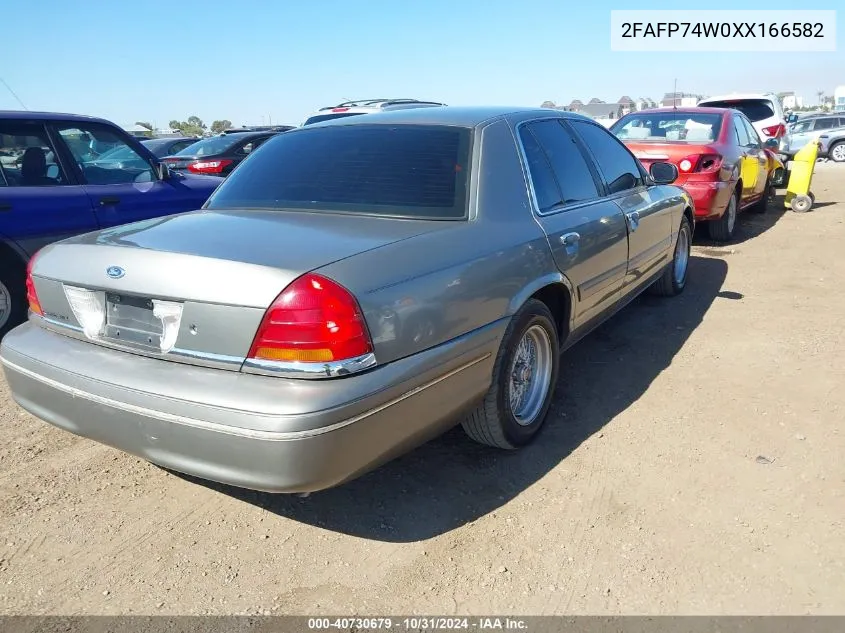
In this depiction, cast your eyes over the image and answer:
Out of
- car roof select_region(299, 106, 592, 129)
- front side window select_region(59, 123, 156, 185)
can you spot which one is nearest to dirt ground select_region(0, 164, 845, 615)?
car roof select_region(299, 106, 592, 129)

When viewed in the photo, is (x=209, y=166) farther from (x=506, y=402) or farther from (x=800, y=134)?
(x=800, y=134)

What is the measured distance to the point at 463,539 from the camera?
2.61 metres

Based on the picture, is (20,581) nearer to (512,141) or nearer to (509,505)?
(509,505)

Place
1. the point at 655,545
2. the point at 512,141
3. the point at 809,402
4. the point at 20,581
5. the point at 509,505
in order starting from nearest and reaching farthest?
the point at 20,581 → the point at 655,545 → the point at 509,505 → the point at 512,141 → the point at 809,402

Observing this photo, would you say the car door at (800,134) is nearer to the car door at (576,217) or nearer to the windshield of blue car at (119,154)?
the car door at (576,217)

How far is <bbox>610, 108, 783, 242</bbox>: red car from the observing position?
281 inches

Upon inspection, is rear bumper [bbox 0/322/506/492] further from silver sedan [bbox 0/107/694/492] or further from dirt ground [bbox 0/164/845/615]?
dirt ground [bbox 0/164/845/615]

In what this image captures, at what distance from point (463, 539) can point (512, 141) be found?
5.92 ft

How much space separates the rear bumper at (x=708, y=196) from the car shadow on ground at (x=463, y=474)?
3.27 metres

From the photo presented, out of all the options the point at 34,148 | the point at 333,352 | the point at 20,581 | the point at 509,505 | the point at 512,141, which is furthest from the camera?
the point at 34,148

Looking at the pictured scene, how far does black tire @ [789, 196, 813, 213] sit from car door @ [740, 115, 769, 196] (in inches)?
62.3

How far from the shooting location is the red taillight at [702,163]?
7086 millimetres

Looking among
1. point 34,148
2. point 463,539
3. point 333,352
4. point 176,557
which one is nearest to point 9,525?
point 176,557

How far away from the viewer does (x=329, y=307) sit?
214cm
